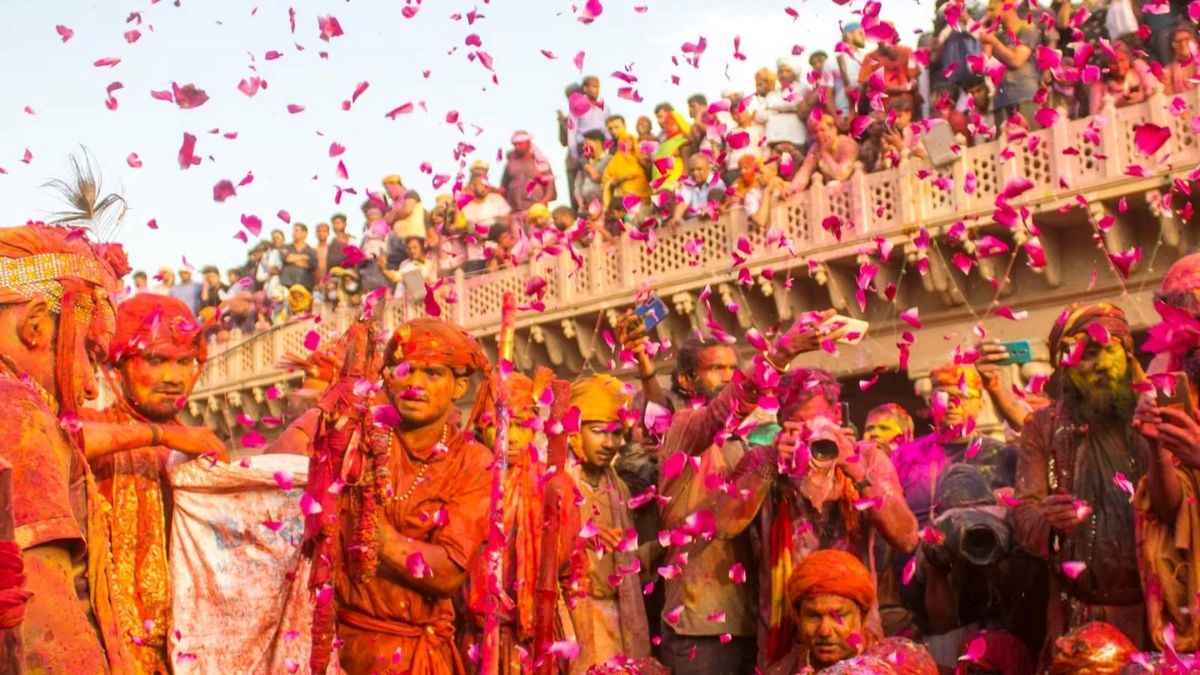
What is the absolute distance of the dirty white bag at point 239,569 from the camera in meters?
5.16

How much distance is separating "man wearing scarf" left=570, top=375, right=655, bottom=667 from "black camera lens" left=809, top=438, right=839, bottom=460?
3.45ft

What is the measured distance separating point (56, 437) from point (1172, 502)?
3.73m

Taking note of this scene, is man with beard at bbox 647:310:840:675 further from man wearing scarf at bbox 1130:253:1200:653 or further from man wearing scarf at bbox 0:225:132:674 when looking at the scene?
man wearing scarf at bbox 0:225:132:674

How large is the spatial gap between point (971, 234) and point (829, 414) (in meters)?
9.94

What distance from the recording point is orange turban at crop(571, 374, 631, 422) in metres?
7.12

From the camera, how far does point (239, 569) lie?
17.2 ft

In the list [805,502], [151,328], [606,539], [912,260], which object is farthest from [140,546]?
[912,260]

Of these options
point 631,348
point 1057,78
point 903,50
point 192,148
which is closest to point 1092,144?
point 1057,78

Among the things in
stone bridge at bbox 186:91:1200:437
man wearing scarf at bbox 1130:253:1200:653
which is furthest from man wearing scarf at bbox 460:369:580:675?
stone bridge at bbox 186:91:1200:437

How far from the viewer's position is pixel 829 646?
566 cm

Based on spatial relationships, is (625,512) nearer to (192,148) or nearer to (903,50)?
(192,148)

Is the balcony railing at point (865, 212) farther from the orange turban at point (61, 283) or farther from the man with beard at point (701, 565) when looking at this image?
the orange turban at point (61, 283)

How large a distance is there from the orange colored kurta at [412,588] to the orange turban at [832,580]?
1.25 metres

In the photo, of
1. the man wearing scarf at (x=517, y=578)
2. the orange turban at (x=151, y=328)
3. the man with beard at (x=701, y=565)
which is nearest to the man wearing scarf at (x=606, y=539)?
the man with beard at (x=701, y=565)
